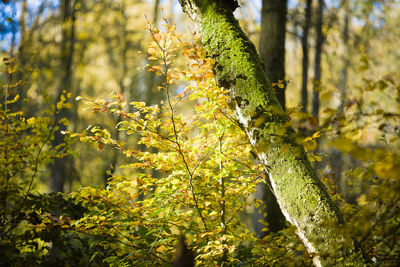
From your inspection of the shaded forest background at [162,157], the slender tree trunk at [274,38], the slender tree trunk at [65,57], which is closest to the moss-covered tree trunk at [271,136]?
the shaded forest background at [162,157]

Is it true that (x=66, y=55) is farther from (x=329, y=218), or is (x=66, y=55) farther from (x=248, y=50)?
(x=329, y=218)

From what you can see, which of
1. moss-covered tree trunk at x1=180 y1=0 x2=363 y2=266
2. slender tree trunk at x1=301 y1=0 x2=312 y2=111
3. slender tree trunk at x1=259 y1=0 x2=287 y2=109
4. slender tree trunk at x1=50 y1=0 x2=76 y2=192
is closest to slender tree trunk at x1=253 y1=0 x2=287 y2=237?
slender tree trunk at x1=259 y1=0 x2=287 y2=109

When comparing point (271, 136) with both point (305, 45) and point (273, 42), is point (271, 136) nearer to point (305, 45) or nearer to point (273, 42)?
point (273, 42)

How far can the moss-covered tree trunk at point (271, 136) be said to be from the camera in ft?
5.52

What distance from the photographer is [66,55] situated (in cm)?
628

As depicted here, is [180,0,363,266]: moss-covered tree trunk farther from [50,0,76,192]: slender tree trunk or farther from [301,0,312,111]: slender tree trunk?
[50,0,76,192]: slender tree trunk

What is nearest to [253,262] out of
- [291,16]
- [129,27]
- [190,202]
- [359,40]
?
[190,202]

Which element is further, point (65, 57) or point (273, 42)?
point (65, 57)

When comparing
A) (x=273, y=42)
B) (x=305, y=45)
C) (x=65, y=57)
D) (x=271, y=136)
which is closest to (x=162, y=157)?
(x=271, y=136)

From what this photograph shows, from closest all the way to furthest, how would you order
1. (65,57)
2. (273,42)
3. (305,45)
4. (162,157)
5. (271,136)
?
(271,136), (162,157), (273,42), (65,57), (305,45)

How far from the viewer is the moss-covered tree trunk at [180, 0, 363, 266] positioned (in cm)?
168

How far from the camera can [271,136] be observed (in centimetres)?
198

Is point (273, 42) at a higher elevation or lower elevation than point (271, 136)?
higher

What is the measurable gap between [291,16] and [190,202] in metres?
4.92
